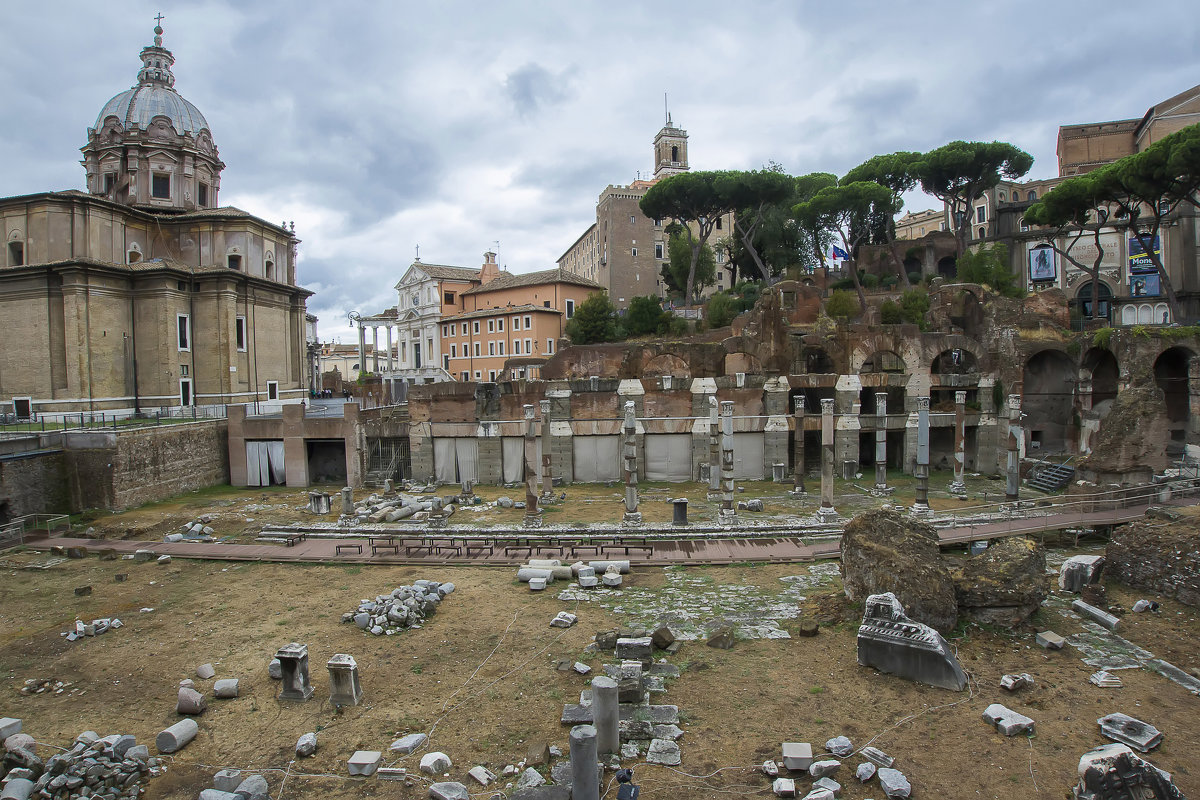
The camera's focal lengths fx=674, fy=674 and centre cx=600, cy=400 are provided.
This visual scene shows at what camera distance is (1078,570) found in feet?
50.3

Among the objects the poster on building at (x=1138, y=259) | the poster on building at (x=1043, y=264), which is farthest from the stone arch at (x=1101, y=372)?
the poster on building at (x=1043, y=264)

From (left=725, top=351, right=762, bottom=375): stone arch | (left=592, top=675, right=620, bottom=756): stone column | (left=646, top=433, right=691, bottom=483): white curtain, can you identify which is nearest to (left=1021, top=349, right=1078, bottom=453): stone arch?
(left=725, top=351, right=762, bottom=375): stone arch

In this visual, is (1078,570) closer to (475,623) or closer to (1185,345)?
(475,623)

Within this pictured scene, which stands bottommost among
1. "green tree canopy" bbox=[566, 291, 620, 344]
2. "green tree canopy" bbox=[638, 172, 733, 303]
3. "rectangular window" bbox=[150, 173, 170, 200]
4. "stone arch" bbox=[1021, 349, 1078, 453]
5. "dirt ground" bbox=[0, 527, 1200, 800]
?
"dirt ground" bbox=[0, 527, 1200, 800]

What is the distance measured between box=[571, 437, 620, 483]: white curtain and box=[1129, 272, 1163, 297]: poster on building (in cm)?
4045

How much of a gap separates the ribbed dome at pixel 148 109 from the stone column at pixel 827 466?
45.1m

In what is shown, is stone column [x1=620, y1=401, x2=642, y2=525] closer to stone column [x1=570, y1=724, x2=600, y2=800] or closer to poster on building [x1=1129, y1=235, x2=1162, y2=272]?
stone column [x1=570, y1=724, x2=600, y2=800]

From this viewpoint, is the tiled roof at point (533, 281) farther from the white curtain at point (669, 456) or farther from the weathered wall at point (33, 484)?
the weathered wall at point (33, 484)

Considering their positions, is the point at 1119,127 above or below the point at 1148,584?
above

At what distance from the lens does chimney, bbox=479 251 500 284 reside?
72.7 meters

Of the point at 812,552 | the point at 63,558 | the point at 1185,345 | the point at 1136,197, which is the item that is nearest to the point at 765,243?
the point at 1136,197

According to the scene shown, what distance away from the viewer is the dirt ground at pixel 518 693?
29.8 ft

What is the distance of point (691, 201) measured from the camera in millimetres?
56000

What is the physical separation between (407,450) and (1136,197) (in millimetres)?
40841
